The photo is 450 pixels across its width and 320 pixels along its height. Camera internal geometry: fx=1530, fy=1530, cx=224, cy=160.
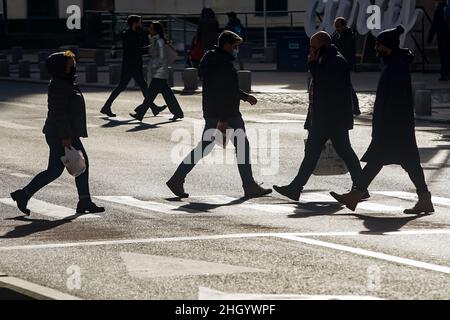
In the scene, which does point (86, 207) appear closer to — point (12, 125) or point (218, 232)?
point (218, 232)

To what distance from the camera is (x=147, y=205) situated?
16203mm

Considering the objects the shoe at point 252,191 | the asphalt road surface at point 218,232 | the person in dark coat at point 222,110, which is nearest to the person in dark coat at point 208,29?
the asphalt road surface at point 218,232

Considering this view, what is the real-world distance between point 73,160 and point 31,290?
16.5 feet

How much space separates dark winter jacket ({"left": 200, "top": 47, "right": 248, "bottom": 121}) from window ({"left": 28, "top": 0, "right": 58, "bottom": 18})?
5502 centimetres

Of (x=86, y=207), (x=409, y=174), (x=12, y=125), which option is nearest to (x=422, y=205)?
(x=409, y=174)

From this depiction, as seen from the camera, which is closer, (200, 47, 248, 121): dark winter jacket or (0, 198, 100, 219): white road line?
(0, 198, 100, 219): white road line

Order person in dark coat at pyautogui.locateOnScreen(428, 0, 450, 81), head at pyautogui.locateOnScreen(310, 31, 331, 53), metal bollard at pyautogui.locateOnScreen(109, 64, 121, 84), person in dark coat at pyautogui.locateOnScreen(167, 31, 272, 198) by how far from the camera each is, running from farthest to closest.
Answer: metal bollard at pyautogui.locateOnScreen(109, 64, 121, 84)
person in dark coat at pyautogui.locateOnScreen(428, 0, 450, 81)
person in dark coat at pyautogui.locateOnScreen(167, 31, 272, 198)
head at pyautogui.locateOnScreen(310, 31, 331, 53)

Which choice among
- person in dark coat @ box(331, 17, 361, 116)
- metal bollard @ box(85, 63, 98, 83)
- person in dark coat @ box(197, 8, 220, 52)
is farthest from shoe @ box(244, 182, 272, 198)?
metal bollard @ box(85, 63, 98, 83)

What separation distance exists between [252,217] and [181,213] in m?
0.82

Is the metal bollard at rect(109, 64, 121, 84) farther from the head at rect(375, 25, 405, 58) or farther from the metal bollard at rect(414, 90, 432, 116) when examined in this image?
the head at rect(375, 25, 405, 58)

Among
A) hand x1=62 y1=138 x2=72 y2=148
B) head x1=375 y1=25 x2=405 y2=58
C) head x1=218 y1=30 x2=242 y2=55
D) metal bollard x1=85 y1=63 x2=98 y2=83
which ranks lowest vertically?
metal bollard x1=85 y1=63 x2=98 y2=83

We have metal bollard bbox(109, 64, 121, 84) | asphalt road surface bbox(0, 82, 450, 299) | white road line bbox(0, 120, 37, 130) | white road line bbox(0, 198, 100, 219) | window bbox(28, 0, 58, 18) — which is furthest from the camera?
window bbox(28, 0, 58, 18)

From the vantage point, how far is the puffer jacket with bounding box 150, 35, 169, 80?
27.3 meters

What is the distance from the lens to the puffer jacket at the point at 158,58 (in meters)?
27.3
